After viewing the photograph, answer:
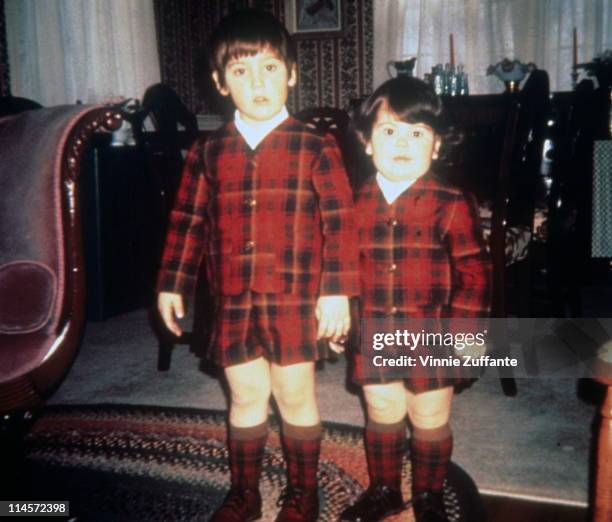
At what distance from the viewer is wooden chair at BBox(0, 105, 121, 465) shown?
3.61ft

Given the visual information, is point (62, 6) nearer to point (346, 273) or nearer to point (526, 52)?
point (526, 52)

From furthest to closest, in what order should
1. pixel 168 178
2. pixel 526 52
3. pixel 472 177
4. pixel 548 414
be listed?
1. pixel 526 52
2. pixel 472 177
3. pixel 168 178
4. pixel 548 414

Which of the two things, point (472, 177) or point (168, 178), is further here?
point (472, 177)

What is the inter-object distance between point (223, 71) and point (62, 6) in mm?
3361

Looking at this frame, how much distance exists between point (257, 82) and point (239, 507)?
83 cm

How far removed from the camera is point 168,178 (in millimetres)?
2131

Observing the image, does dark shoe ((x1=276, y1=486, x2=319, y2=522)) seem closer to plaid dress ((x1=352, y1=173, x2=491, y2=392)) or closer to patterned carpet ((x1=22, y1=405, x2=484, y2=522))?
patterned carpet ((x1=22, y1=405, x2=484, y2=522))

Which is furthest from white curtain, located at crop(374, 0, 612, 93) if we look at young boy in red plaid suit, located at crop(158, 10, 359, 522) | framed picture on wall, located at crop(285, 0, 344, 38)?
young boy in red plaid suit, located at crop(158, 10, 359, 522)

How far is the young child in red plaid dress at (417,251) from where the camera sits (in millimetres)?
1155

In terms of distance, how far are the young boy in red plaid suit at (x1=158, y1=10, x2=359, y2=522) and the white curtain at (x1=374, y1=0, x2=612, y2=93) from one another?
2974mm

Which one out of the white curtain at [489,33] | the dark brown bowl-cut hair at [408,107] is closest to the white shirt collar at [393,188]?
the dark brown bowl-cut hair at [408,107]

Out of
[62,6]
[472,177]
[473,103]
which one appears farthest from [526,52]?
[62,6]

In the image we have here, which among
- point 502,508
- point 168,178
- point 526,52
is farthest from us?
point 526,52

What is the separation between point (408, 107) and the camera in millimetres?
1135
